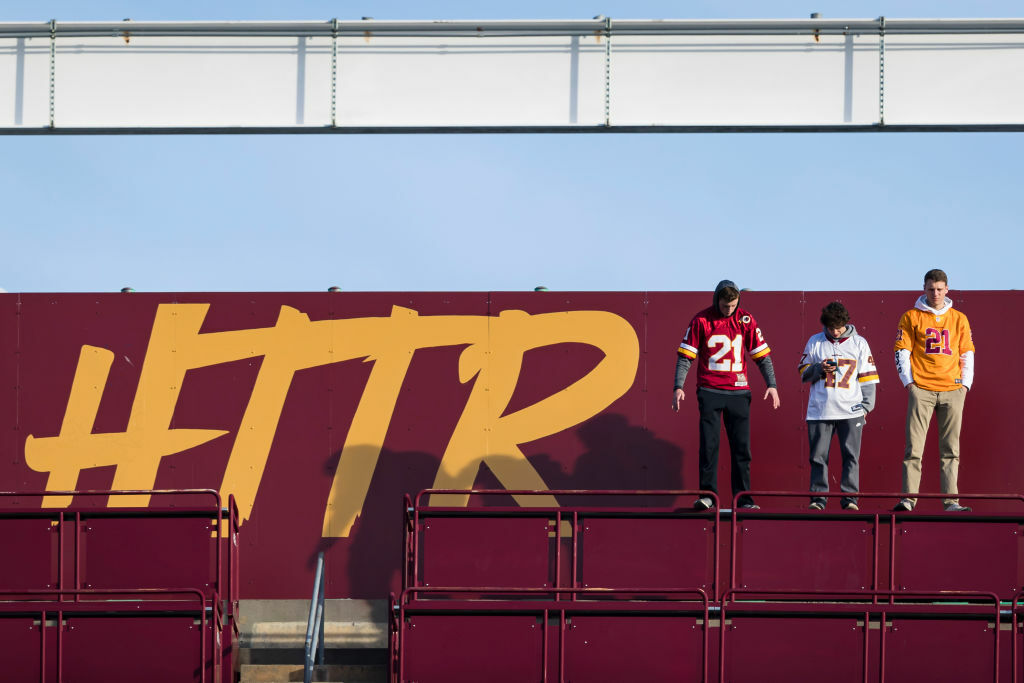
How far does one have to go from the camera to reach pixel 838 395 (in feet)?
45.4

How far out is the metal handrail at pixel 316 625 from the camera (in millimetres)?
13070

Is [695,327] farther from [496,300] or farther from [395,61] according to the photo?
[395,61]

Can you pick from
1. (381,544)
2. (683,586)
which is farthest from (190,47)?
(683,586)

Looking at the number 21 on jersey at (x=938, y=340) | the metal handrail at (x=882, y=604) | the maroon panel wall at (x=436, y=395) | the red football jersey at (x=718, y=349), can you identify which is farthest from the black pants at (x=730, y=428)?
the maroon panel wall at (x=436, y=395)

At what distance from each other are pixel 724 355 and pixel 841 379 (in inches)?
45.8

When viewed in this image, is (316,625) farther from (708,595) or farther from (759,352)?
(759,352)

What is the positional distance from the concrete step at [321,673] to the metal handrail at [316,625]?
191 millimetres

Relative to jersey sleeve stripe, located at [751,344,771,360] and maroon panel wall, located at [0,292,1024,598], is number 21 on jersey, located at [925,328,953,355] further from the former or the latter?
maroon panel wall, located at [0,292,1024,598]

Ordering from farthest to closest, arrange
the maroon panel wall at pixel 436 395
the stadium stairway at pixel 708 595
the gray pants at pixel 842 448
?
1. the maroon panel wall at pixel 436 395
2. the gray pants at pixel 842 448
3. the stadium stairway at pixel 708 595

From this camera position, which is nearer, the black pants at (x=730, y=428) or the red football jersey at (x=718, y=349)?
the black pants at (x=730, y=428)

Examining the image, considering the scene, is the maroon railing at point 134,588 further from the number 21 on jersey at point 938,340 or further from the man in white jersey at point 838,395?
the number 21 on jersey at point 938,340

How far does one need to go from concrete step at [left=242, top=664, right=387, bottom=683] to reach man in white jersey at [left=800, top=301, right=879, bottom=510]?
4605 millimetres

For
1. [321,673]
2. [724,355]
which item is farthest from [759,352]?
[321,673]

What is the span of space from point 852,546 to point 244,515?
6.62m
